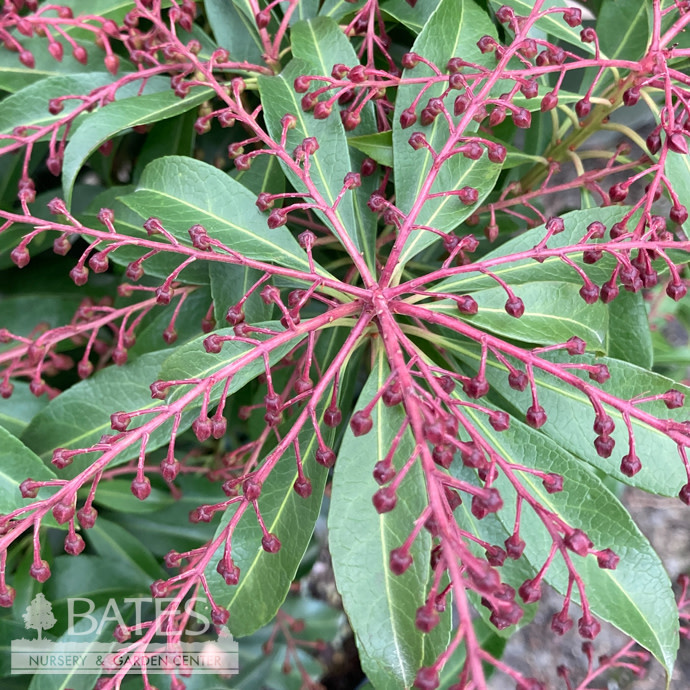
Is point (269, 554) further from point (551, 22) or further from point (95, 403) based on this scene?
point (551, 22)

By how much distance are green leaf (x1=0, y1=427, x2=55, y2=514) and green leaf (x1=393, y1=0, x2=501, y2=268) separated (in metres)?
0.55

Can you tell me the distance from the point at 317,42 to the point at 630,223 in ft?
1.55

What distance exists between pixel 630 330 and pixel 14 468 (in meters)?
0.85

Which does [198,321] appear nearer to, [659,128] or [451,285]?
[451,285]

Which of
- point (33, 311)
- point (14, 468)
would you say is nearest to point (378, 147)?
point (14, 468)

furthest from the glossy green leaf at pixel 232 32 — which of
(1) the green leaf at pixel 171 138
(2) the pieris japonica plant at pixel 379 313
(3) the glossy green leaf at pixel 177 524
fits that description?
(3) the glossy green leaf at pixel 177 524

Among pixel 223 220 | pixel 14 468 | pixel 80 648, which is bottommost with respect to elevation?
pixel 80 648

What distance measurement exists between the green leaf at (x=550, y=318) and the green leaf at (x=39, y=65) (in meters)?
0.74

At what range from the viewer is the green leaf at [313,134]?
2.63 ft

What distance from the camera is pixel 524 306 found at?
733mm

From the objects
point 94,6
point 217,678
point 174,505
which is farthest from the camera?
point 174,505

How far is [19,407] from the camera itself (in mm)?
1041

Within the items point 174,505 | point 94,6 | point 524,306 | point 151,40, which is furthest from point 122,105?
point 174,505

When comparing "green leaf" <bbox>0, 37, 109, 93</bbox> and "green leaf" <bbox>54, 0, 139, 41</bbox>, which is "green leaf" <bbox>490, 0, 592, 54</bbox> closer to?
"green leaf" <bbox>54, 0, 139, 41</bbox>
